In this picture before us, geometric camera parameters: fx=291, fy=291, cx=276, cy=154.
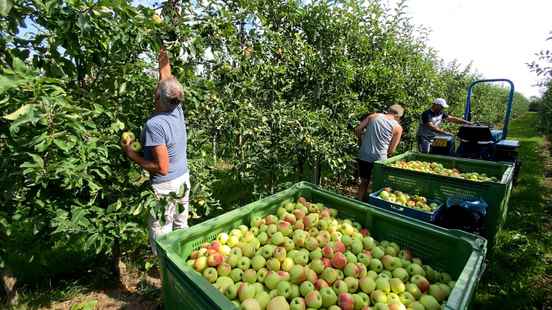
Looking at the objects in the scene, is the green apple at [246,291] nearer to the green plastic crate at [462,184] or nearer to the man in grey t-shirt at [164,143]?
the man in grey t-shirt at [164,143]

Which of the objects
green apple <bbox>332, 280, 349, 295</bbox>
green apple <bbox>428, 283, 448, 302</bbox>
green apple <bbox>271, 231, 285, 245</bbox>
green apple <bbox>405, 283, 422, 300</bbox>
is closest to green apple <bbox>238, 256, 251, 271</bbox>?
green apple <bbox>271, 231, 285, 245</bbox>

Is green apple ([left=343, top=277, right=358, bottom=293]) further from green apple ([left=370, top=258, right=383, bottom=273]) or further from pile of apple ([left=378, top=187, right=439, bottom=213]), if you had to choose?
pile of apple ([left=378, top=187, right=439, bottom=213])

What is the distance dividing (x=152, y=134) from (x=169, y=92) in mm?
360

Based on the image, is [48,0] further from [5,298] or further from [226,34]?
[5,298]

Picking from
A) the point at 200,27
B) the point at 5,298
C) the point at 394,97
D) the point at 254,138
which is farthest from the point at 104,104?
the point at 394,97

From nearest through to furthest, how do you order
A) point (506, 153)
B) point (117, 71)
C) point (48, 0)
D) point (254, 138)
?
1. point (48, 0)
2. point (117, 71)
3. point (254, 138)
4. point (506, 153)

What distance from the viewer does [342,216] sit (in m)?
2.50

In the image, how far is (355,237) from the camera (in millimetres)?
2152

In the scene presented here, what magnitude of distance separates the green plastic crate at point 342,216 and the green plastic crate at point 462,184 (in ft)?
5.81

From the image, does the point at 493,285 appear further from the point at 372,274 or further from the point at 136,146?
the point at 136,146

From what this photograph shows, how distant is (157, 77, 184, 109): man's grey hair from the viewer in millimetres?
2252

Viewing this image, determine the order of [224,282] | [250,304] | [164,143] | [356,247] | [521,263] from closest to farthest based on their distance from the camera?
[250,304] → [224,282] → [356,247] → [164,143] → [521,263]

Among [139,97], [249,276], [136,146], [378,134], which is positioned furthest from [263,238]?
[378,134]

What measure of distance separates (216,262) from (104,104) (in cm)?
144
